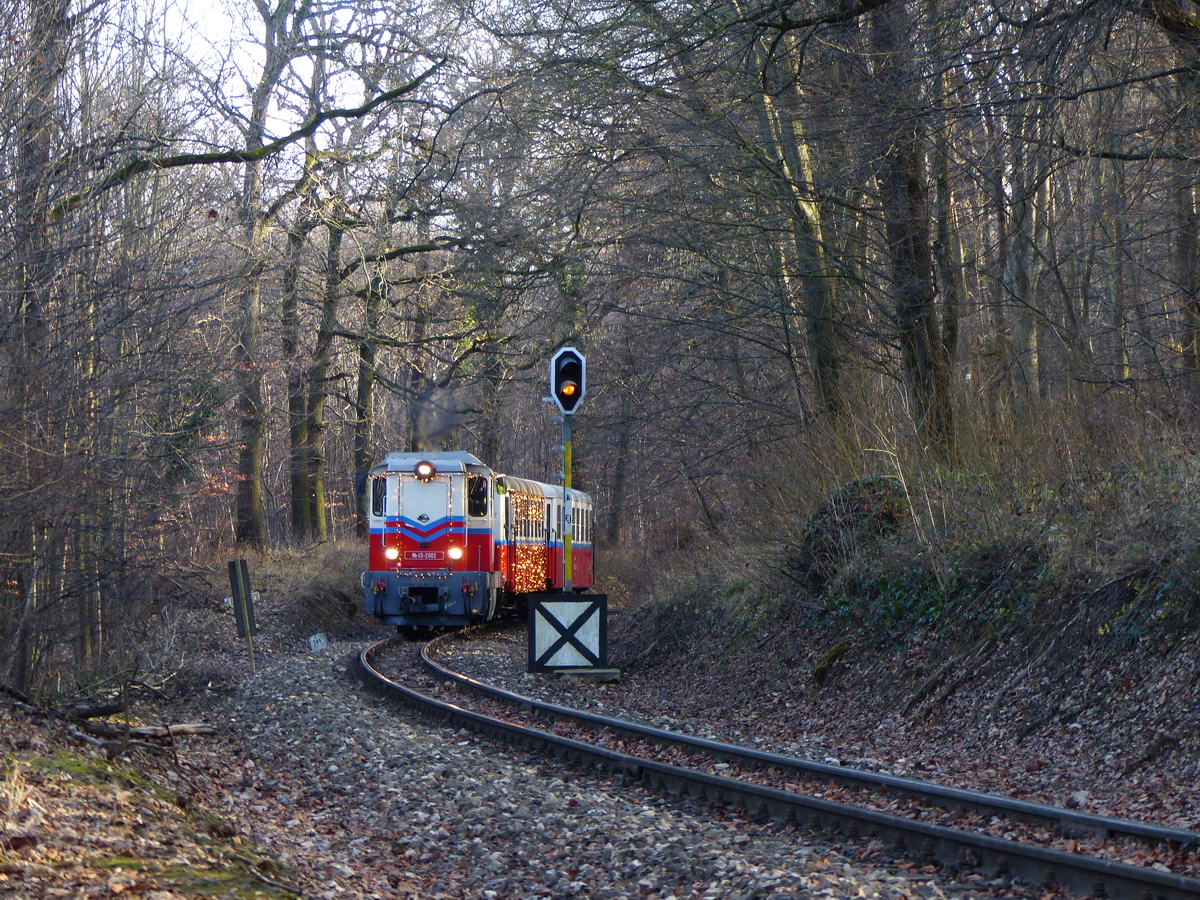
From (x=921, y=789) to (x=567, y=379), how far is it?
7.44 m

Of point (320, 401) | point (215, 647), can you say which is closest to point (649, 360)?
point (215, 647)

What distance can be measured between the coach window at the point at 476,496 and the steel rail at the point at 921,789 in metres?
9.86

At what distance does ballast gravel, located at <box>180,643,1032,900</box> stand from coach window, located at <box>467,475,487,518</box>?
1046 centimetres

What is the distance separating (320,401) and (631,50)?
1721cm

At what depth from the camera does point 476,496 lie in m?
21.8

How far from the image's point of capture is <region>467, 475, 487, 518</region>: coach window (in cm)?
2167

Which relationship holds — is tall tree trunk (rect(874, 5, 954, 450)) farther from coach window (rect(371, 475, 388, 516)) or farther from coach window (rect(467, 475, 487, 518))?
coach window (rect(371, 475, 388, 516))

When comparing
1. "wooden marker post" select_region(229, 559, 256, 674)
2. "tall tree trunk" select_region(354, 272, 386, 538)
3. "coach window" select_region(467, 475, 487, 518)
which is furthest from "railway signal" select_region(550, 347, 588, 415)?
"tall tree trunk" select_region(354, 272, 386, 538)

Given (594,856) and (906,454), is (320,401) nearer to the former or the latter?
(906,454)

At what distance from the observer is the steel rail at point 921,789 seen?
5.98m

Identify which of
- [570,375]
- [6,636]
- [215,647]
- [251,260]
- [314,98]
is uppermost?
[314,98]

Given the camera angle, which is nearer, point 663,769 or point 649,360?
point 663,769

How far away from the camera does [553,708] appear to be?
11.7 meters

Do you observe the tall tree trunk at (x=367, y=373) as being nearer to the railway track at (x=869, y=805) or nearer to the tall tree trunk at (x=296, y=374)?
the tall tree trunk at (x=296, y=374)
